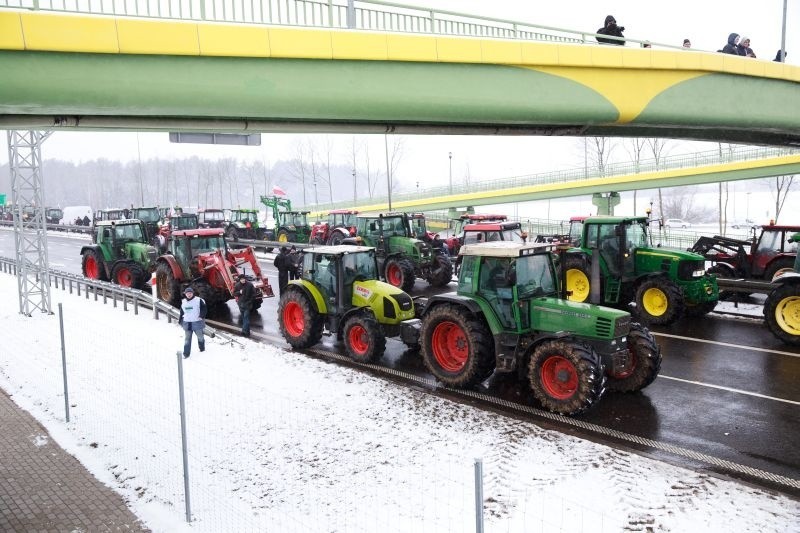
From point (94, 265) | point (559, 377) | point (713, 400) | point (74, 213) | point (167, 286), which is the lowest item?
point (713, 400)

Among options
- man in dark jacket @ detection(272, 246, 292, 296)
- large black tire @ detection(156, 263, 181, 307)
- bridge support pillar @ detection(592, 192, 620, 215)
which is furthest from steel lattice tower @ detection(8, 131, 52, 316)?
bridge support pillar @ detection(592, 192, 620, 215)

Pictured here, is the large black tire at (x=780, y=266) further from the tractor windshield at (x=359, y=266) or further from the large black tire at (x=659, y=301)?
the tractor windshield at (x=359, y=266)

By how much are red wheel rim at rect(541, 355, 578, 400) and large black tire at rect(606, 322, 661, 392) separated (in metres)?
0.77

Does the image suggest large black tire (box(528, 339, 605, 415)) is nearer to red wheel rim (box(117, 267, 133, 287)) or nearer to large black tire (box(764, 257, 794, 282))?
large black tire (box(764, 257, 794, 282))

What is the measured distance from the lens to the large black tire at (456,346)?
941cm

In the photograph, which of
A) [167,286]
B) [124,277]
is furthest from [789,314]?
[124,277]

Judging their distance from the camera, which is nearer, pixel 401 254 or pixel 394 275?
pixel 394 275

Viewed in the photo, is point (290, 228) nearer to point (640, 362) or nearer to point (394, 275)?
point (394, 275)

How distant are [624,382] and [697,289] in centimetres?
572

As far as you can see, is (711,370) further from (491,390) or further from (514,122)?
(514,122)

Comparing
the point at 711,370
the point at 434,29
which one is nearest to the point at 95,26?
the point at 434,29

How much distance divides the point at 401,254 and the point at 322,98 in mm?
11275

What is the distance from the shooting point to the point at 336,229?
2695 cm

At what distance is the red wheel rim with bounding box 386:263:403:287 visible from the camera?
Answer: 1947cm
